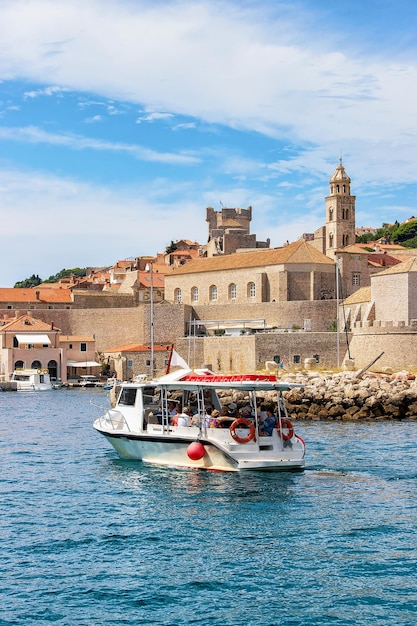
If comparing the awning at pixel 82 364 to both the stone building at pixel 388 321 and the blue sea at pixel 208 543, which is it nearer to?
the stone building at pixel 388 321

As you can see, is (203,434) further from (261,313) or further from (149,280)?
(149,280)

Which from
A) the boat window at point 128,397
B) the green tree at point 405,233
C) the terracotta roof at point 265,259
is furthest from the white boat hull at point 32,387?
the green tree at point 405,233

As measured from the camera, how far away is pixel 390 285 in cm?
4953

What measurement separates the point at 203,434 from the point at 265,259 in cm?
4446

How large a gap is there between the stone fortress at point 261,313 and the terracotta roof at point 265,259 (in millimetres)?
102

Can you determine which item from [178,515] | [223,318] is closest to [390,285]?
[223,318]

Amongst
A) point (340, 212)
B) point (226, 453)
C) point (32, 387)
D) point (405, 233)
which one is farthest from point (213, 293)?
point (405, 233)

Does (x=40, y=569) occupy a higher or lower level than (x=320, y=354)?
lower

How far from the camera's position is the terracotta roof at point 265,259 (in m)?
61.6

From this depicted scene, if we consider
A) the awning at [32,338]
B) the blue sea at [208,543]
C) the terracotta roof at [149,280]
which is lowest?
the blue sea at [208,543]

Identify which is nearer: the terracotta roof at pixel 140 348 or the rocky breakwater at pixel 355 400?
the rocky breakwater at pixel 355 400

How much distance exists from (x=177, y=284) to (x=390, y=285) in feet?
79.4

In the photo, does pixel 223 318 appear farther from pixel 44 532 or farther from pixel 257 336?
pixel 44 532

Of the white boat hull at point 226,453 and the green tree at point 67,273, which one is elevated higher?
the green tree at point 67,273
